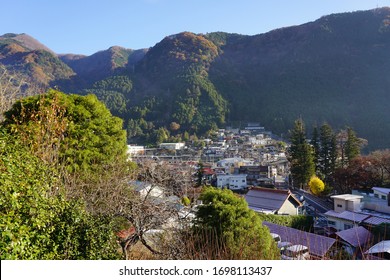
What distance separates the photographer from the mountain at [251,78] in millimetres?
55562

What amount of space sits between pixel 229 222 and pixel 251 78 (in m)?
75.5

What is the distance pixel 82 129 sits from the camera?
20.7 feet

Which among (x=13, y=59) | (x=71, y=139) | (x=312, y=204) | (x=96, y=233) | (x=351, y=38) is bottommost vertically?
(x=312, y=204)

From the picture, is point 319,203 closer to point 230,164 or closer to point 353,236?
point 353,236

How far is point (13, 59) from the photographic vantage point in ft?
222

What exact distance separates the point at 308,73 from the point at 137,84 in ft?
138

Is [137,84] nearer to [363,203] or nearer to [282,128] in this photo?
[282,128]

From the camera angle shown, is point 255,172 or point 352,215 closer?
point 352,215

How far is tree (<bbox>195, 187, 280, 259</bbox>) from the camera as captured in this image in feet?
15.2

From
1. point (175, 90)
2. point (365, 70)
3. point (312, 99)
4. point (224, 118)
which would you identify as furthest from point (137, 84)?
point (365, 70)

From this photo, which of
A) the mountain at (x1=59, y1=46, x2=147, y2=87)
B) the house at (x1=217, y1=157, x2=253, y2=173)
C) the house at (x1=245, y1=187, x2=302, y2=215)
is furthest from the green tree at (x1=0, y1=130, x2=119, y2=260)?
the mountain at (x1=59, y1=46, x2=147, y2=87)

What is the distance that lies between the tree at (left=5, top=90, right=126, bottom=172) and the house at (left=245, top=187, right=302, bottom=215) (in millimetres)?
8226

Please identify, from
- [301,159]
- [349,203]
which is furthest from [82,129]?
[301,159]

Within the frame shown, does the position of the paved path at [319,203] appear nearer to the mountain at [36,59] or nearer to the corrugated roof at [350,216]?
the corrugated roof at [350,216]
